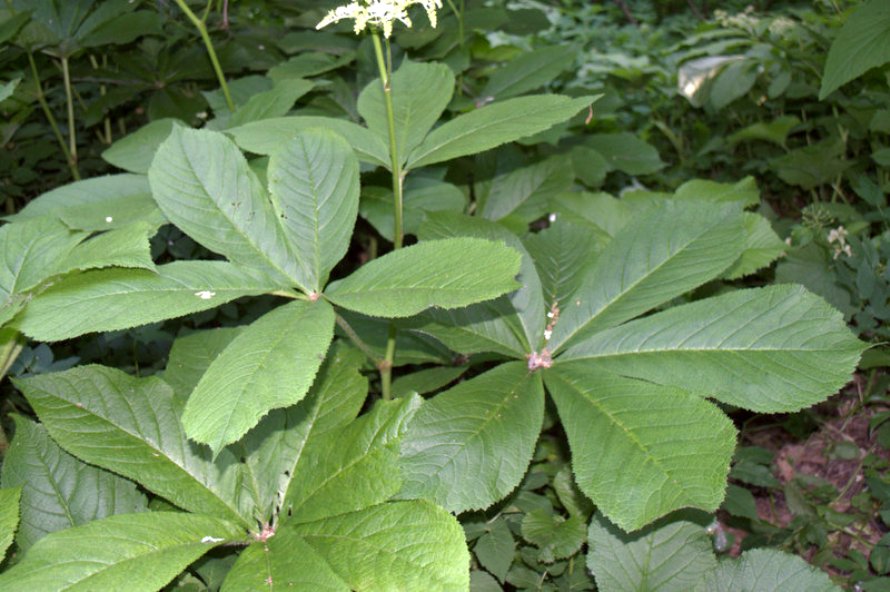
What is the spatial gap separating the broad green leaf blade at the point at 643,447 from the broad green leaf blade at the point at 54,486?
0.81 m

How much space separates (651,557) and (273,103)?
1.38 m

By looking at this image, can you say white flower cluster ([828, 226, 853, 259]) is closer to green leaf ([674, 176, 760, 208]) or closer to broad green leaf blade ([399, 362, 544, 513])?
green leaf ([674, 176, 760, 208])

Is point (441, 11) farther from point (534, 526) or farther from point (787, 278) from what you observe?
point (534, 526)

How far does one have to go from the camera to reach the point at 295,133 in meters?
1.61

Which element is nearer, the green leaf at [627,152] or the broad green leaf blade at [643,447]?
the broad green leaf blade at [643,447]

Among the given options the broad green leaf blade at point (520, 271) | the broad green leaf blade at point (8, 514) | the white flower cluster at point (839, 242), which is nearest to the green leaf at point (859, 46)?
the white flower cluster at point (839, 242)

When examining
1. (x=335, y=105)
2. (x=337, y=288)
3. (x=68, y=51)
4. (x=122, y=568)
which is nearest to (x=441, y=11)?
(x=335, y=105)

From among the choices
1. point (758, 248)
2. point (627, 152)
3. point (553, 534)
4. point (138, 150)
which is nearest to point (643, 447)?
point (553, 534)

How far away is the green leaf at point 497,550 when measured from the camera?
1486 mm

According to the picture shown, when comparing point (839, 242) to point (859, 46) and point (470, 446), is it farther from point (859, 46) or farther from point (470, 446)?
point (470, 446)

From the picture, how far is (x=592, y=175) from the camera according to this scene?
8.75ft

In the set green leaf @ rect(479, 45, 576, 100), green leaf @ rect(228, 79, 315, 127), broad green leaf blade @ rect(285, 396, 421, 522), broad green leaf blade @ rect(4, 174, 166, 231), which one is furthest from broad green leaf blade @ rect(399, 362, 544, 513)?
green leaf @ rect(479, 45, 576, 100)

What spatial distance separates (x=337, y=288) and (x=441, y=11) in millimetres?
1904

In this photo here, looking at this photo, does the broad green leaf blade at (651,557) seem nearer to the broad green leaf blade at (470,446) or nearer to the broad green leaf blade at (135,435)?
the broad green leaf blade at (470,446)
